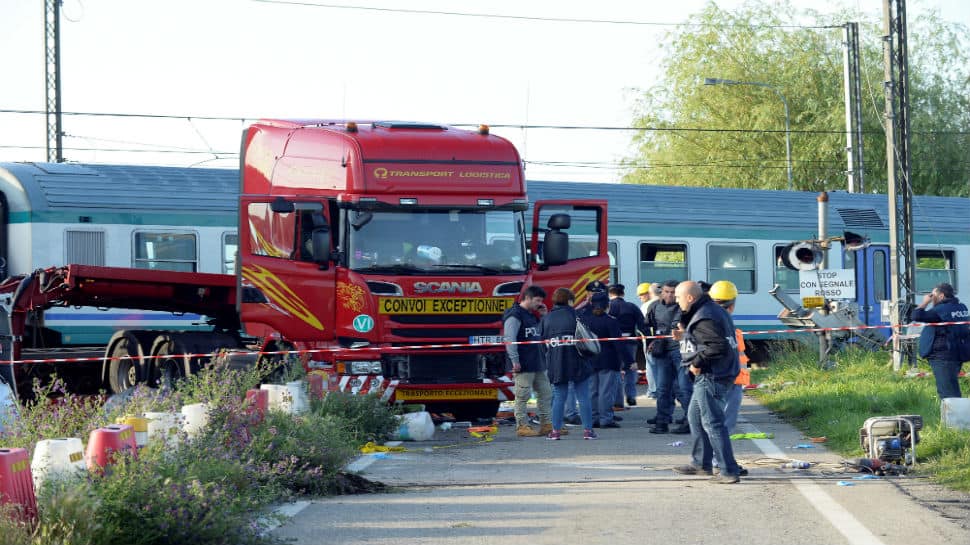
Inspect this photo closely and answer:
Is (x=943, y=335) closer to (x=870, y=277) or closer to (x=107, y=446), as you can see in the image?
(x=107, y=446)

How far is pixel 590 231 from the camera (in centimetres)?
2516

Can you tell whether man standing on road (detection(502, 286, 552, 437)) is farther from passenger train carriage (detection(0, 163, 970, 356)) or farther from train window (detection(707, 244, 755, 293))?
train window (detection(707, 244, 755, 293))

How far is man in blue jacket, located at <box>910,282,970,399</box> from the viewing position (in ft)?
49.6

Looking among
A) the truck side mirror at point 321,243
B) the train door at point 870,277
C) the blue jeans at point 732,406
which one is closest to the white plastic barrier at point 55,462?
the blue jeans at point 732,406

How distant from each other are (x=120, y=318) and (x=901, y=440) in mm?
12147

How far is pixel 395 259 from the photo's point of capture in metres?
15.4

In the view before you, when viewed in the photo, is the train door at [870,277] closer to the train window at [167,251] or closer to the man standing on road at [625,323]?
the man standing on road at [625,323]

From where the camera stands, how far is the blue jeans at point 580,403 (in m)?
15.0

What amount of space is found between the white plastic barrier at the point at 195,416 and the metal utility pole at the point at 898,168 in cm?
1439

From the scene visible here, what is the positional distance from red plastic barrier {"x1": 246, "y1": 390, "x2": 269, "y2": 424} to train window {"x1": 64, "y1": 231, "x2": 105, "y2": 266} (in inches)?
336

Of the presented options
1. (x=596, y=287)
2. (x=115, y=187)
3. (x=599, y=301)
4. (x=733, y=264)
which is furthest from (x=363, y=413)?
(x=733, y=264)

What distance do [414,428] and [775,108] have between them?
3472 centimetres

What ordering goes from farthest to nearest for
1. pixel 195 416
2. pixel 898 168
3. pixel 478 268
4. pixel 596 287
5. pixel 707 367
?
pixel 898 168 → pixel 596 287 → pixel 478 268 → pixel 707 367 → pixel 195 416

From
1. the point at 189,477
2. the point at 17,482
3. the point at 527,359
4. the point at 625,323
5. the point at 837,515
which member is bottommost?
the point at 837,515
